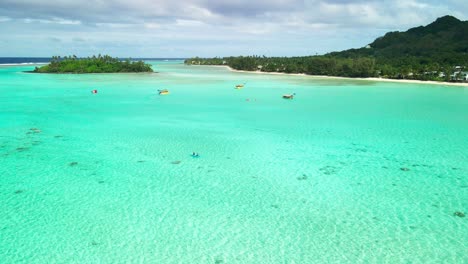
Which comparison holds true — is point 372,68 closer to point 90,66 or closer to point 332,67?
point 332,67

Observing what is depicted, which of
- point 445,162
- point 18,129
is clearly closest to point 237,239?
point 445,162

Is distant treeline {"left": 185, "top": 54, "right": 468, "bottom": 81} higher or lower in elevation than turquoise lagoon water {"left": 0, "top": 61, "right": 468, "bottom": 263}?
higher

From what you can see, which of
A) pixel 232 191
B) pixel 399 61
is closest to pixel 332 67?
pixel 399 61

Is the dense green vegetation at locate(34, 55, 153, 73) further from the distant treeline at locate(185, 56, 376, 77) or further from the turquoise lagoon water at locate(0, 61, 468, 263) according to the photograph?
the turquoise lagoon water at locate(0, 61, 468, 263)

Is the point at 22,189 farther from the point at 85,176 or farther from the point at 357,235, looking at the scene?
the point at 357,235

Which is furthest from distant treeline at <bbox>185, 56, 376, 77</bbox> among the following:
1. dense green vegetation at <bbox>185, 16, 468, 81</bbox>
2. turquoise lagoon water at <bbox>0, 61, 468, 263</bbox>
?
turquoise lagoon water at <bbox>0, 61, 468, 263</bbox>
